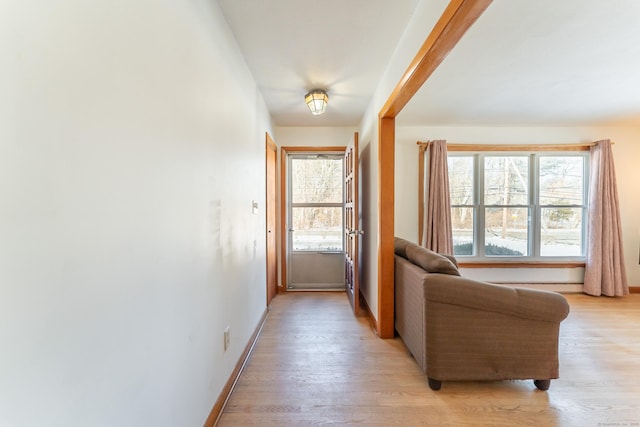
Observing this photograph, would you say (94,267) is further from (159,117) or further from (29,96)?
(159,117)

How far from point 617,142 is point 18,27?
5783 millimetres

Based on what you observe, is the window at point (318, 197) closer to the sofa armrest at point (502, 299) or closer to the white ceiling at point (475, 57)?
the white ceiling at point (475, 57)

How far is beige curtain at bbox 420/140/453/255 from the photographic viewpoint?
3.71 m

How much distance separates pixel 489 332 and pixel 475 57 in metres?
2.04

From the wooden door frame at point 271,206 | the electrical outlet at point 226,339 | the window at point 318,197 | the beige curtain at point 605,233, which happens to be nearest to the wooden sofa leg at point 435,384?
the electrical outlet at point 226,339

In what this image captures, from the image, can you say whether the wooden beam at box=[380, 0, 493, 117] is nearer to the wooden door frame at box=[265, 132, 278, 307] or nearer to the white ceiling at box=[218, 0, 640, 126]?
Result: the white ceiling at box=[218, 0, 640, 126]

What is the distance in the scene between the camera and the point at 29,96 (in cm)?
56

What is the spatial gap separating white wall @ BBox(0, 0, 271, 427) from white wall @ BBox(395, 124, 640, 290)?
9.85ft

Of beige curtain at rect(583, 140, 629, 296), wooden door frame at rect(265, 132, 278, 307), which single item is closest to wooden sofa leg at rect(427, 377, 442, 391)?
wooden door frame at rect(265, 132, 278, 307)

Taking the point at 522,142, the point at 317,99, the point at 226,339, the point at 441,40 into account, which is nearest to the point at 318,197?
the point at 317,99

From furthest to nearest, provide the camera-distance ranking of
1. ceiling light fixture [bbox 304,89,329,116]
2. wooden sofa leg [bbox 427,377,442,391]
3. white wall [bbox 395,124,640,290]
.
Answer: white wall [bbox 395,124,640,290] → ceiling light fixture [bbox 304,89,329,116] → wooden sofa leg [bbox 427,377,442,391]

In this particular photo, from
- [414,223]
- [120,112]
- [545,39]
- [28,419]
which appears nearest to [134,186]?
[120,112]

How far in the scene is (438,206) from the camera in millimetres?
3727

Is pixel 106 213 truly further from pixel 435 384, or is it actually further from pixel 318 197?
pixel 318 197
